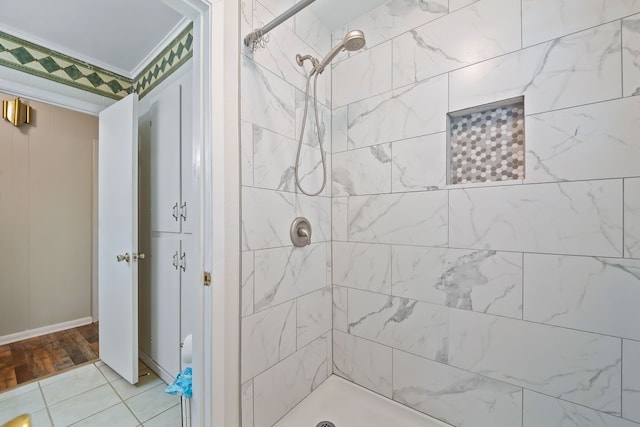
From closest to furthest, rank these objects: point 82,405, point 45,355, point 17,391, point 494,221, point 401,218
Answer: point 494,221, point 401,218, point 82,405, point 17,391, point 45,355

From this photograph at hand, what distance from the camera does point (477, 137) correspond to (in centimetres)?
109

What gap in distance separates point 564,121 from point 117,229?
8.39 ft

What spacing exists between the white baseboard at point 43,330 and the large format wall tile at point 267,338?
10.0 ft

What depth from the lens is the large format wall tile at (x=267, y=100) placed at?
1.05 m

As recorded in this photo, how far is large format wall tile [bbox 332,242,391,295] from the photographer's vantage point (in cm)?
129

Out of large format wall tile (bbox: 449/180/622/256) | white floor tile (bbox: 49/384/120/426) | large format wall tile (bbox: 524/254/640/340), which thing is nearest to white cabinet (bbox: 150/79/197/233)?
white floor tile (bbox: 49/384/120/426)

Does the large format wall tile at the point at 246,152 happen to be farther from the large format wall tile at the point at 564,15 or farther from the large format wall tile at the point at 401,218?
the large format wall tile at the point at 564,15

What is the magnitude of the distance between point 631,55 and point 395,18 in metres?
0.88

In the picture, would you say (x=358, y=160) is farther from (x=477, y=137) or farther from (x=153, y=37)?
(x=153, y=37)

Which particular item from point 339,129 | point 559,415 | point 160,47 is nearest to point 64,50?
point 160,47

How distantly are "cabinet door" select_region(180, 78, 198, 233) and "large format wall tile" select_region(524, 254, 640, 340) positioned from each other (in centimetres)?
173

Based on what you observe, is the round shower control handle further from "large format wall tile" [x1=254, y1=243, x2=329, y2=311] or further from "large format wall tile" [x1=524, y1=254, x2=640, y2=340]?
"large format wall tile" [x1=524, y1=254, x2=640, y2=340]

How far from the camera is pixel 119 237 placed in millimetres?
1879

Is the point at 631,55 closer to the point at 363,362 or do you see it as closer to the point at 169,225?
the point at 363,362
